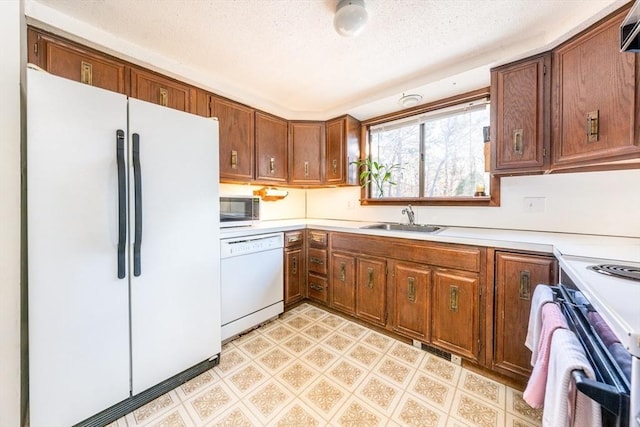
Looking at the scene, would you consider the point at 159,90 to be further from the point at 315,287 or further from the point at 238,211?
the point at 315,287

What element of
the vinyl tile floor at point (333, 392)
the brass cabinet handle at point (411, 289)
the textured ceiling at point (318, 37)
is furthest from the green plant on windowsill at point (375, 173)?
the vinyl tile floor at point (333, 392)

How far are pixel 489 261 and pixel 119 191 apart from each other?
7.34ft

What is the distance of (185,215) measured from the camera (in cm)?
158

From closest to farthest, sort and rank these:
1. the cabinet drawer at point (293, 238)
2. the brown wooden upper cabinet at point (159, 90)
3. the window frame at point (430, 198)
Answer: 1. the brown wooden upper cabinet at point (159, 90)
2. the window frame at point (430, 198)
3. the cabinet drawer at point (293, 238)

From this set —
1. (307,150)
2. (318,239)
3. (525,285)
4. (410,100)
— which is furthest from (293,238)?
(525,285)

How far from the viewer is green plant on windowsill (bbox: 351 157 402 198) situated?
9.10 feet

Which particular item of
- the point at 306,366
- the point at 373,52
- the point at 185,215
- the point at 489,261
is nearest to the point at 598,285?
the point at 489,261

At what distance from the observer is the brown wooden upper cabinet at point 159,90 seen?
1.79 m

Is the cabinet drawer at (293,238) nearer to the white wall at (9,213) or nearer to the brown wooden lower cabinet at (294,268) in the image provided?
the brown wooden lower cabinet at (294,268)

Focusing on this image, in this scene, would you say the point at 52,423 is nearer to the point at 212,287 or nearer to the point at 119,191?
the point at 212,287

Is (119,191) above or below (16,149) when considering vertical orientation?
below

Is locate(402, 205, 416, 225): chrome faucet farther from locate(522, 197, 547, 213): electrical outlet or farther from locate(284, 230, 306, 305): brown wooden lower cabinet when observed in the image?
locate(284, 230, 306, 305): brown wooden lower cabinet

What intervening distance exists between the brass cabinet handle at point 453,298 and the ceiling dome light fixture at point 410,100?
5.58 ft

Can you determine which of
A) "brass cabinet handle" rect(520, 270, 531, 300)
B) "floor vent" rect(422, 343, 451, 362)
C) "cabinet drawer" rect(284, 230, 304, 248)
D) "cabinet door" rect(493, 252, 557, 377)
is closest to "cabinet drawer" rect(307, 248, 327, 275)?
"cabinet drawer" rect(284, 230, 304, 248)
